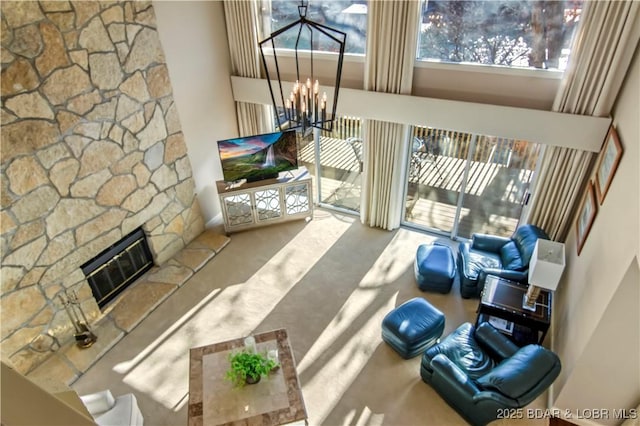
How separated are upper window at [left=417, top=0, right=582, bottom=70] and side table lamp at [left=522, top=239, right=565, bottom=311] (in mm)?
2103

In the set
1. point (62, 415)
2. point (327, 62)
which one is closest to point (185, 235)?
point (327, 62)

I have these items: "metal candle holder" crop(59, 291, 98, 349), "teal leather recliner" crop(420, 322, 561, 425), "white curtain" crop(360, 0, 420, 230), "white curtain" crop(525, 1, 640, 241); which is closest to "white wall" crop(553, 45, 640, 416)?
"white curtain" crop(525, 1, 640, 241)

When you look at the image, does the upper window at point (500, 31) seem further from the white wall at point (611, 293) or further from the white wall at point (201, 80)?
the white wall at point (201, 80)

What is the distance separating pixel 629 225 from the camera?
3.18m

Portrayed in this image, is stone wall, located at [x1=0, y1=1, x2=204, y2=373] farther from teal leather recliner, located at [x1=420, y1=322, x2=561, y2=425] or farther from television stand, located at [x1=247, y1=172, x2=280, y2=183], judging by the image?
teal leather recliner, located at [x1=420, y1=322, x2=561, y2=425]

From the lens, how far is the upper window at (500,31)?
14.8 ft

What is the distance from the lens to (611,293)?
3.22 m

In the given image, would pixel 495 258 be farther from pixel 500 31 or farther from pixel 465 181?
pixel 500 31

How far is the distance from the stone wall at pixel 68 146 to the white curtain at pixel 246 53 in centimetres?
140

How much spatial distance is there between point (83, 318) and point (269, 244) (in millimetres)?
2669

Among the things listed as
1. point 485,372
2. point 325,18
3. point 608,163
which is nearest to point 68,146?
point 325,18

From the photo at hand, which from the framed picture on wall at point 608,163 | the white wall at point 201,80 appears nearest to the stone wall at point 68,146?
the white wall at point 201,80

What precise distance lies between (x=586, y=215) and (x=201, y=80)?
531 centimetres

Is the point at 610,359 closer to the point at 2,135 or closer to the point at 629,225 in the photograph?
the point at 629,225
